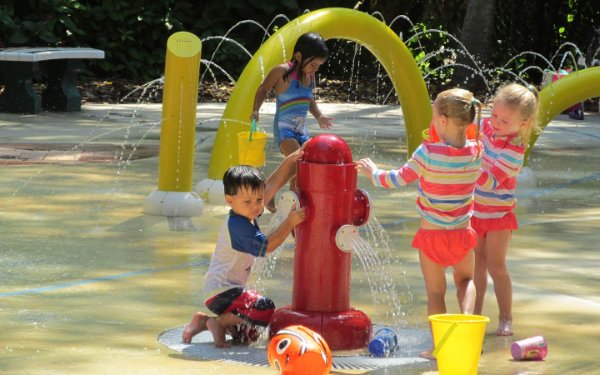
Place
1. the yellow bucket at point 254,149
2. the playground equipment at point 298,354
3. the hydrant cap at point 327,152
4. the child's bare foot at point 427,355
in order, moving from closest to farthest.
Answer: the playground equipment at point 298,354
the child's bare foot at point 427,355
the hydrant cap at point 327,152
the yellow bucket at point 254,149

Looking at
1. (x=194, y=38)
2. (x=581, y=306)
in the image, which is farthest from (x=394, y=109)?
(x=581, y=306)

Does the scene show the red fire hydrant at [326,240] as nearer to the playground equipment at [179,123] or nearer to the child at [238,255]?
the child at [238,255]

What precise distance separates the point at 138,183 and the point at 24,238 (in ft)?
7.99

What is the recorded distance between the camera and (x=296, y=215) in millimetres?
5469

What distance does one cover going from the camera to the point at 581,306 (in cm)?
629

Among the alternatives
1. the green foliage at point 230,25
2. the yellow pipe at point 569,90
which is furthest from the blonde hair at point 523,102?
the green foliage at point 230,25

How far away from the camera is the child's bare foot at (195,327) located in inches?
215

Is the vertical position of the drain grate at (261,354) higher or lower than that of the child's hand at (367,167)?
lower

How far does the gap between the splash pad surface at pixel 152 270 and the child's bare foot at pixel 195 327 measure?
15 cm

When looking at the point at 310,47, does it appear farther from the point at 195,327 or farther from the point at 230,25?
the point at 230,25

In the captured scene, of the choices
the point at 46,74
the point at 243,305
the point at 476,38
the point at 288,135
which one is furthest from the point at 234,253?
the point at 476,38

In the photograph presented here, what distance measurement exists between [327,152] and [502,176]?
2.89ft

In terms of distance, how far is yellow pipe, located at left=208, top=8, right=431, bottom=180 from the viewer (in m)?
9.41

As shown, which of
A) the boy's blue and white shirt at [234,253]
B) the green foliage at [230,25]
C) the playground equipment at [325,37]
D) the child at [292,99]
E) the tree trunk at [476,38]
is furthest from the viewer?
the green foliage at [230,25]
